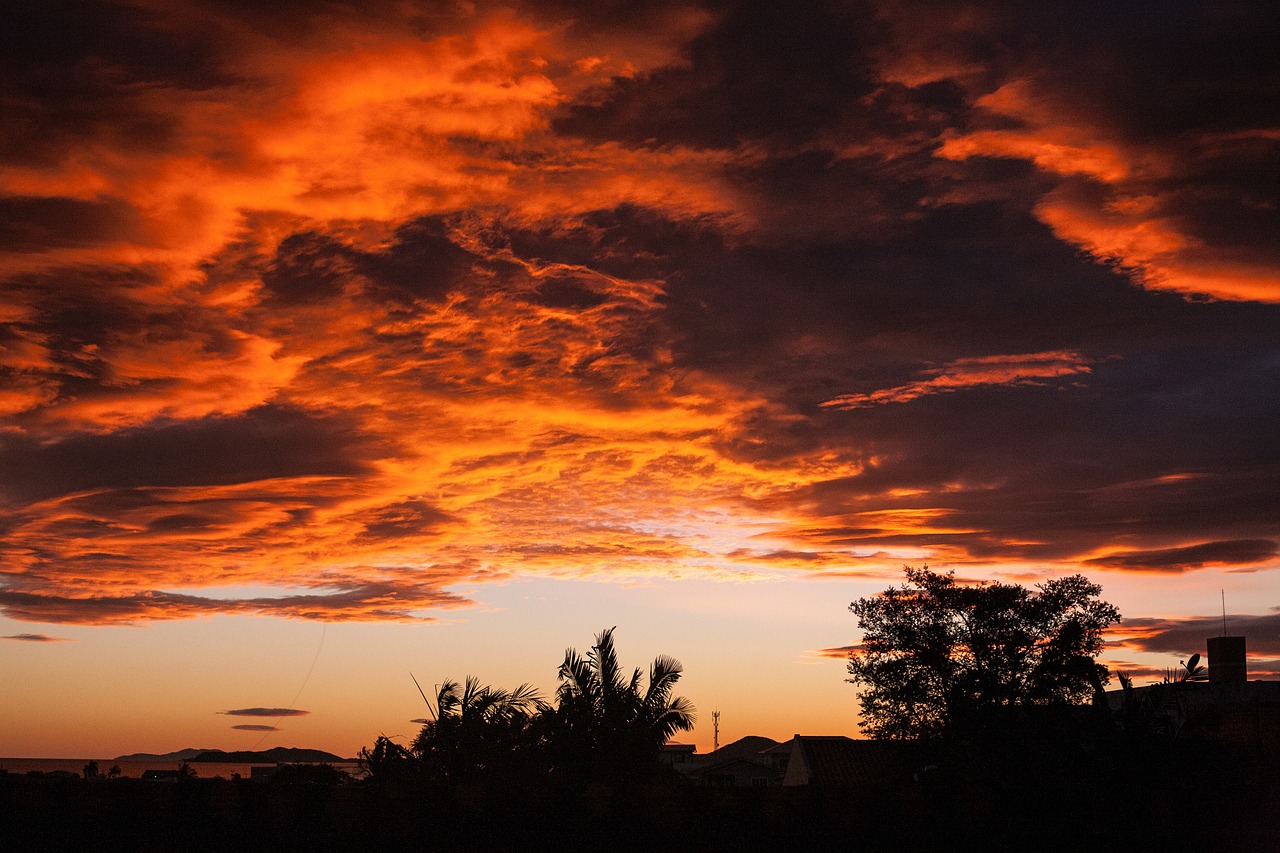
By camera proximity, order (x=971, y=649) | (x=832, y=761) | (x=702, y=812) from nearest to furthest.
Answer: (x=702, y=812), (x=971, y=649), (x=832, y=761)

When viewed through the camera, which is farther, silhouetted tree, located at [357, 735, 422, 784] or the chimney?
the chimney

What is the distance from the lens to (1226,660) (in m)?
42.5

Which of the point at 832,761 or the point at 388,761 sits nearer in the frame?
the point at 388,761

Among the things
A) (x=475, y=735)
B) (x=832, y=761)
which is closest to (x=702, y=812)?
(x=475, y=735)

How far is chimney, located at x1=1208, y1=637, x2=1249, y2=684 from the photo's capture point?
4178cm

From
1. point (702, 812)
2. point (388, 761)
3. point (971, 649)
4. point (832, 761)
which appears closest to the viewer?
point (702, 812)

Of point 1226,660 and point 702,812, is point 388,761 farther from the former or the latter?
Result: point 1226,660

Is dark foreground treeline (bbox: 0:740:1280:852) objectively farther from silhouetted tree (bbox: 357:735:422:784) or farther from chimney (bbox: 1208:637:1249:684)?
chimney (bbox: 1208:637:1249:684)

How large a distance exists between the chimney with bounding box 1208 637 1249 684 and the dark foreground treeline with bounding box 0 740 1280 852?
849 inches

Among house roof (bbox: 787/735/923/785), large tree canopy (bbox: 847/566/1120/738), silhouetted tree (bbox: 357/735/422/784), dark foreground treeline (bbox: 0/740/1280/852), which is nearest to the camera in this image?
dark foreground treeline (bbox: 0/740/1280/852)

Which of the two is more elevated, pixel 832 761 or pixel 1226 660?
pixel 1226 660

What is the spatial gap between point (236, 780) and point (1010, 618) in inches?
1179

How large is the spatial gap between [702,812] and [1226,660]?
3449cm

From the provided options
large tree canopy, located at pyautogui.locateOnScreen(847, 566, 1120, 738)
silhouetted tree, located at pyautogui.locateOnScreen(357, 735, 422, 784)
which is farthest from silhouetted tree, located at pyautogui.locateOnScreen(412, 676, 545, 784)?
large tree canopy, located at pyautogui.locateOnScreen(847, 566, 1120, 738)
